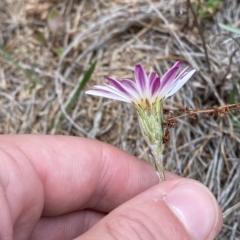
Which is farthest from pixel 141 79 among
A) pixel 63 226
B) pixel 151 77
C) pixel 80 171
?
pixel 63 226

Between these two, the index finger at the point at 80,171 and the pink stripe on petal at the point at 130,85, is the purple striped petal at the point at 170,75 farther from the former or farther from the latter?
the index finger at the point at 80,171

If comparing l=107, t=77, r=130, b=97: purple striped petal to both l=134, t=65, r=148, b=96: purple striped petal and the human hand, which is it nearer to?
l=134, t=65, r=148, b=96: purple striped petal

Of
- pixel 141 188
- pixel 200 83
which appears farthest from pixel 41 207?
pixel 200 83

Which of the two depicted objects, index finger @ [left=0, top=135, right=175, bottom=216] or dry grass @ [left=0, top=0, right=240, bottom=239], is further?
dry grass @ [left=0, top=0, right=240, bottom=239]

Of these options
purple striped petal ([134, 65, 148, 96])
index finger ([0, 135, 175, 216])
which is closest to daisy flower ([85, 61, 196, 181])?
purple striped petal ([134, 65, 148, 96])

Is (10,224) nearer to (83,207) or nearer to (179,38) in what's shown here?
(83,207)

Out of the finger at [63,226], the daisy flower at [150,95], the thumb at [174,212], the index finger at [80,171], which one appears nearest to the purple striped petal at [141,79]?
the daisy flower at [150,95]

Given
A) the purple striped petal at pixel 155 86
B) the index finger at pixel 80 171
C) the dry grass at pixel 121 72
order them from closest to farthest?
the purple striped petal at pixel 155 86, the index finger at pixel 80 171, the dry grass at pixel 121 72
